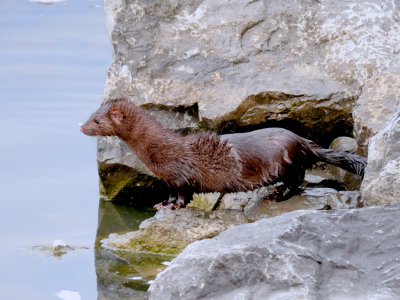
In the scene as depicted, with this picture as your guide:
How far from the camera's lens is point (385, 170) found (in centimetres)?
433

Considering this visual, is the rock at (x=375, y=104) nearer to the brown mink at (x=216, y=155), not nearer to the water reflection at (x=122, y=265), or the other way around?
the brown mink at (x=216, y=155)

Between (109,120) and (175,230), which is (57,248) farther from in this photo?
(109,120)

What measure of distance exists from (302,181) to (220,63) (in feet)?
3.76

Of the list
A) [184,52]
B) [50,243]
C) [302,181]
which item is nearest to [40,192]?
[50,243]

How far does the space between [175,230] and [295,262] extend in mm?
2027

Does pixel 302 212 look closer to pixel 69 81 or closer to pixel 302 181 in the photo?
pixel 302 181

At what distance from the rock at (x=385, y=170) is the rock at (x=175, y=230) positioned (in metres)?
1.13

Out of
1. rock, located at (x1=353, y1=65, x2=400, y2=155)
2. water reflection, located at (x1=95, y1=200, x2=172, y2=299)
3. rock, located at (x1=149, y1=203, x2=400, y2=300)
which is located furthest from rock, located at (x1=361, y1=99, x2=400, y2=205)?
water reflection, located at (x1=95, y1=200, x2=172, y2=299)

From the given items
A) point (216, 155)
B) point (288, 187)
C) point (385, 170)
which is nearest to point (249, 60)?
point (216, 155)

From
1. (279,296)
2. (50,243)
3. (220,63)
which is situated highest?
(220,63)

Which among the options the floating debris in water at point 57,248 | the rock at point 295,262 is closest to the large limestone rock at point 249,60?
the floating debris in water at point 57,248

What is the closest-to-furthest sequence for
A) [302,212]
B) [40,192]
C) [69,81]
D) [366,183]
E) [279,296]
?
1. [279,296]
2. [302,212]
3. [366,183]
4. [40,192]
5. [69,81]

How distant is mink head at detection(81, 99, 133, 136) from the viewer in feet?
18.9

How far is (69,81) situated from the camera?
8945 mm
